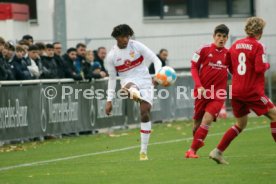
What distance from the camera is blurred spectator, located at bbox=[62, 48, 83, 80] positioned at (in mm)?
24844

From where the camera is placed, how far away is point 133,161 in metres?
16.5

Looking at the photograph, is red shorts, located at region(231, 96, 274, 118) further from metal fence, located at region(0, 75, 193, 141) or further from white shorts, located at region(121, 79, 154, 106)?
metal fence, located at region(0, 75, 193, 141)

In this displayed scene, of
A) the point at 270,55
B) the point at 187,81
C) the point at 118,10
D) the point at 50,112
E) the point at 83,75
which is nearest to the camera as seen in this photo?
the point at 50,112

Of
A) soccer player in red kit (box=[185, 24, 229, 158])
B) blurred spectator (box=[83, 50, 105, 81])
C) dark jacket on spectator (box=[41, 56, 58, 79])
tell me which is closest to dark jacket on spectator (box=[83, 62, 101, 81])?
blurred spectator (box=[83, 50, 105, 81])

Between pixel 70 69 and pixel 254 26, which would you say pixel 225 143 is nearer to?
pixel 254 26

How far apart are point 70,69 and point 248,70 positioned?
10.4 meters

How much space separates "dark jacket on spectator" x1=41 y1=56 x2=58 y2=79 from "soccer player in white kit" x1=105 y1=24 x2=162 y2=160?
6860 mm

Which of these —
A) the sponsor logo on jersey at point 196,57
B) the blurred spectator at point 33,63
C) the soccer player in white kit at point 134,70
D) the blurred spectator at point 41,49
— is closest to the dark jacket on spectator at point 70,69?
the blurred spectator at point 41,49

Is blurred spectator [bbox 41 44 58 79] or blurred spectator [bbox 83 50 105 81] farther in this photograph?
blurred spectator [bbox 83 50 105 81]

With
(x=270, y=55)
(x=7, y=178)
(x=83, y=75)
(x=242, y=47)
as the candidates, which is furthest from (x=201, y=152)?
(x=270, y=55)

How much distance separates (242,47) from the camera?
1516 cm

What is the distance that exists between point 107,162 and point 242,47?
9.87ft

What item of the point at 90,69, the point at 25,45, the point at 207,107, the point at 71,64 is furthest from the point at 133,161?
the point at 90,69

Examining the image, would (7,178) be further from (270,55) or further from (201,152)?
(270,55)
